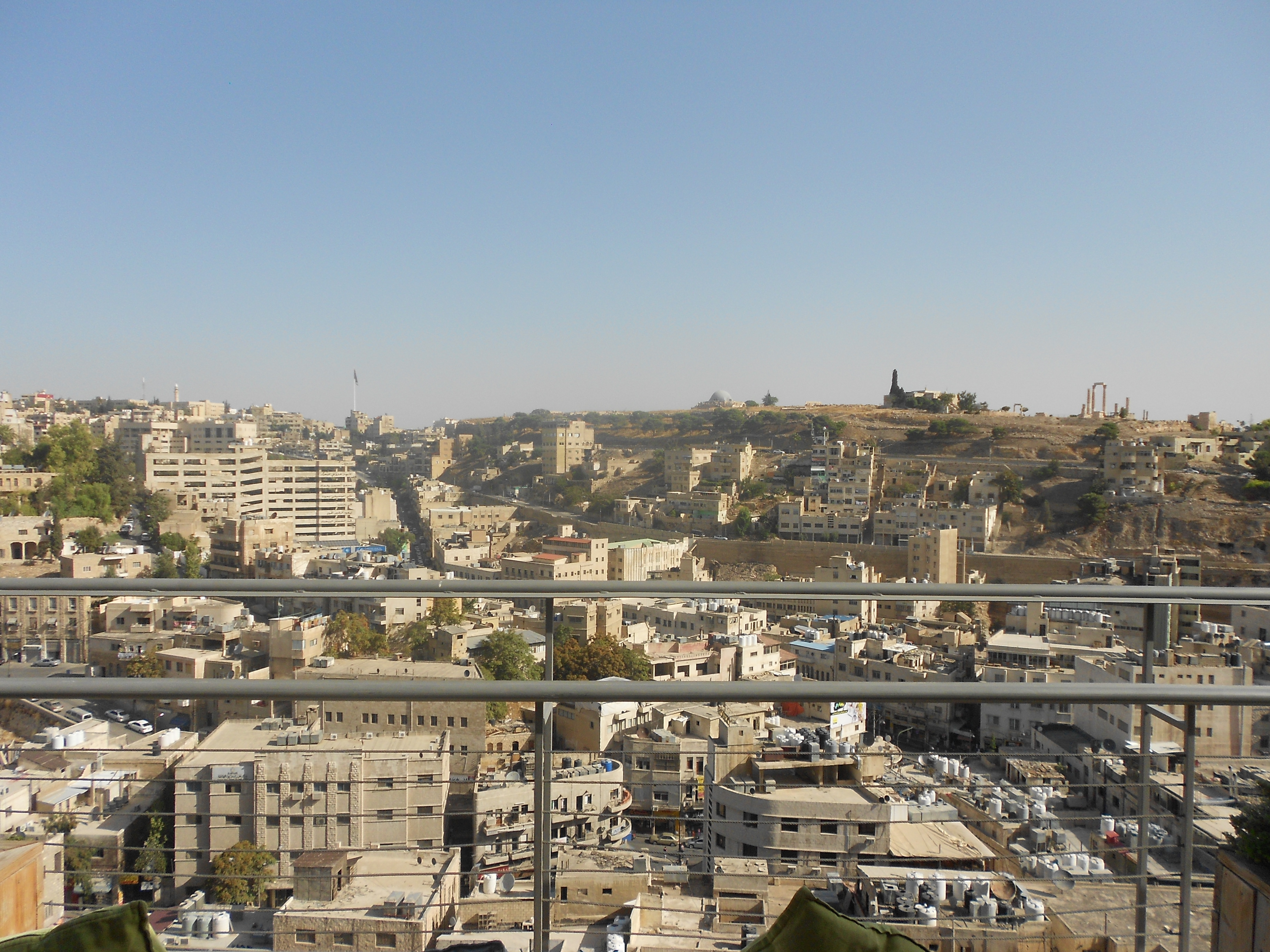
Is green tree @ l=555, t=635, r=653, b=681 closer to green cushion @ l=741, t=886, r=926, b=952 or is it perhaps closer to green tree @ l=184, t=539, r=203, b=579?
green cushion @ l=741, t=886, r=926, b=952

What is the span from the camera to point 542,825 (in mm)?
893

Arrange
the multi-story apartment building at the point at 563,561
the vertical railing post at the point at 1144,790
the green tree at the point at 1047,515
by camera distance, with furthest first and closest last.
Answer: the green tree at the point at 1047,515 → the multi-story apartment building at the point at 563,561 → the vertical railing post at the point at 1144,790

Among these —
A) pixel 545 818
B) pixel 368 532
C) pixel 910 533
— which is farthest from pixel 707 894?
pixel 368 532

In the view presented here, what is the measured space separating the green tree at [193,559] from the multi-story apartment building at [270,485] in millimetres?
5058

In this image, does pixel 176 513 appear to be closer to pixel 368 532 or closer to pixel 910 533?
pixel 368 532

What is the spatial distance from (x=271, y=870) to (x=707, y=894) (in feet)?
3.07

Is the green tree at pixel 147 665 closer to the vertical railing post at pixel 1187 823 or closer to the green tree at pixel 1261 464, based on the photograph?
the vertical railing post at pixel 1187 823

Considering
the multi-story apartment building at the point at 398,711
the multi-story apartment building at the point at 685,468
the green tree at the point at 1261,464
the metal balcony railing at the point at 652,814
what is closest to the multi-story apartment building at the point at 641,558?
the multi-story apartment building at the point at 685,468

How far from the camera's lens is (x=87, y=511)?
738 inches

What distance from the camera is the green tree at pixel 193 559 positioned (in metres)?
15.1

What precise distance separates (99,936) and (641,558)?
719 inches

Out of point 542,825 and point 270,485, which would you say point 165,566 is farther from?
point 542,825

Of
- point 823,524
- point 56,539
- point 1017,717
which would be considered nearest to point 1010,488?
point 823,524

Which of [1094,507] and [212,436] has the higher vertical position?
[212,436]
